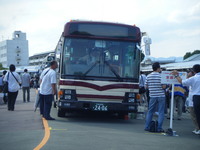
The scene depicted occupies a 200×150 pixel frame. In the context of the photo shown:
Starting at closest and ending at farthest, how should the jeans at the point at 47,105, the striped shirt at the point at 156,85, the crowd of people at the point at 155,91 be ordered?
the crowd of people at the point at 155,91 → the striped shirt at the point at 156,85 → the jeans at the point at 47,105

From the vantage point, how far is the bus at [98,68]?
11.1 metres

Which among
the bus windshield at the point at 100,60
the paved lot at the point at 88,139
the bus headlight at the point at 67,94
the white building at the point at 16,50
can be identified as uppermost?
the white building at the point at 16,50

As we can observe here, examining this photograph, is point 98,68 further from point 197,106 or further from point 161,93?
point 197,106

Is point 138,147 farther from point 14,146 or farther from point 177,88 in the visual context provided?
point 177,88

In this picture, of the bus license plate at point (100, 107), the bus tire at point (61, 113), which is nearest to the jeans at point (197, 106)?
the bus license plate at point (100, 107)

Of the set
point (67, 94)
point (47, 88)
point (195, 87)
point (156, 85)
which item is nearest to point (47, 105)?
point (47, 88)

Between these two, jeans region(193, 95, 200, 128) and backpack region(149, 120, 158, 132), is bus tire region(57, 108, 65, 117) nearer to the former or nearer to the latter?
backpack region(149, 120, 158, 132)

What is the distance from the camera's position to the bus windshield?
1116 centimetres

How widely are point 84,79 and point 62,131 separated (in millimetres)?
2536

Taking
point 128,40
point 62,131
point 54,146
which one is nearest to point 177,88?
point 128,40

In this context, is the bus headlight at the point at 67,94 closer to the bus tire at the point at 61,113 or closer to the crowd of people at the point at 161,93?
the bus tire at the point at 61,113

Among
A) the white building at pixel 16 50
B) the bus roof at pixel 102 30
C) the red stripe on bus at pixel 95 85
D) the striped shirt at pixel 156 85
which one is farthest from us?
the white building at pixel 16 50

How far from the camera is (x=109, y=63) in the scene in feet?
36.8

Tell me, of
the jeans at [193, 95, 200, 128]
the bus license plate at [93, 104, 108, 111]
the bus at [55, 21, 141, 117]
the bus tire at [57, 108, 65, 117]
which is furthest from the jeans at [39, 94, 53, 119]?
the jeans at [193, 95, 200, 128]
